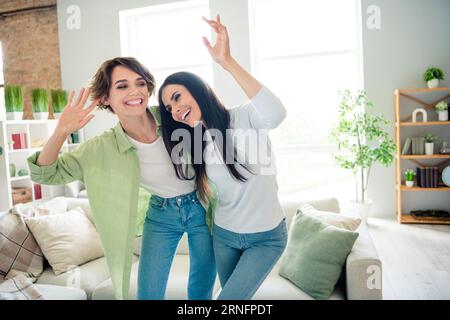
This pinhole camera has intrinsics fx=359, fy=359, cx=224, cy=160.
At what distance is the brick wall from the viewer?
1815 millimetres

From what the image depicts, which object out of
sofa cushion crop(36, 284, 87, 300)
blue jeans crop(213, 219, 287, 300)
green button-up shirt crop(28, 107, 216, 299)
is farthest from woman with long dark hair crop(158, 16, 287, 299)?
sofa cushion crop(36, 284, 87, 300)

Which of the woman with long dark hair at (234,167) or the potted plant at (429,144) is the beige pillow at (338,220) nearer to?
the woman with long dark hair at (234,167)

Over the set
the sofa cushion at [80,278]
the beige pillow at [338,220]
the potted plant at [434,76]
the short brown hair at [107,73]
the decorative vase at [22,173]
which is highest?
the potted plant at [434,76]

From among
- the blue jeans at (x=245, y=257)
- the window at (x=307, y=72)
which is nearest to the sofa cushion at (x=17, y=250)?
the blue jeans at (x=245, y=257)

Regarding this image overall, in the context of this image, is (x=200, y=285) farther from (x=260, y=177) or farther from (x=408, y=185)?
(x=408, y=185)

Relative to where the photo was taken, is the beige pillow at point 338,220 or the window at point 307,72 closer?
the beige pillow at point 338,220

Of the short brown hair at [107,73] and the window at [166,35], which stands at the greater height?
the window at [166,35]

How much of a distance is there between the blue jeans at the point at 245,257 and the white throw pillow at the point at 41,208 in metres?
1.15

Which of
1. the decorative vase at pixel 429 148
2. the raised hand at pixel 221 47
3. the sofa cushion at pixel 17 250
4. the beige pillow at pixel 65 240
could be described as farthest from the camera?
the decorative vase at pixel 429 148

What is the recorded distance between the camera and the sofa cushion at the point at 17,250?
152 cm

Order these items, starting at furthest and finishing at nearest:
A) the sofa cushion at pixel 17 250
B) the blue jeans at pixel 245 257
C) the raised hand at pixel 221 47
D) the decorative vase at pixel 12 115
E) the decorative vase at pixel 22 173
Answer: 1. the decorative vase at pixel 22 173
2. the decorative vase at pixel 12 115
3. the sofa cushion at pixel 17 250
4. the blue jeans at pixel 245 257
5. the raised hand at pixel 221 47

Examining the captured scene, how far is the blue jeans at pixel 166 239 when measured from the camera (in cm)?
108

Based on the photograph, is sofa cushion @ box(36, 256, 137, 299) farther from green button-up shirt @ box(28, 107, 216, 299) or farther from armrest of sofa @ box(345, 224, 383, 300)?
armrest of sofa @ box(345, 224, 383, 300)

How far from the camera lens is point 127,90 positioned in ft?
3.20
